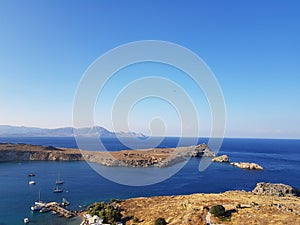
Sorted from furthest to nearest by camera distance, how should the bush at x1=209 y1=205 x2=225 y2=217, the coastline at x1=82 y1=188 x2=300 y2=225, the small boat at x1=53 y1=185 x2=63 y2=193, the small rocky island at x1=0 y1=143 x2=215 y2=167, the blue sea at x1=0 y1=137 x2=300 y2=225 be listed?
the small rocky island at x1=0 y1=143 x2=215 y2=167 → the small boat at x1=53 y1=185 x2=63 y2=193 → the blue sea at x1=0 y1=137 x2=300 y2=225 → the bush at x1=209 y1=205 x2=225 y2=217 → the coastline at x1=82 y1=188 x2=300 y2=225

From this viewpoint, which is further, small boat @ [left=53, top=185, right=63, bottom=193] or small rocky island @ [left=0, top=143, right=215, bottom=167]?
small rocky island @ [left=0, top=143, right=215, bottom=167]

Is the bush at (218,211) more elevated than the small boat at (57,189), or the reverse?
the bush at (218,211)

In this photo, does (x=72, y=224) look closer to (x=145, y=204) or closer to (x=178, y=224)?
(x=145, y=204)

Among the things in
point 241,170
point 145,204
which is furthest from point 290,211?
point 241,170

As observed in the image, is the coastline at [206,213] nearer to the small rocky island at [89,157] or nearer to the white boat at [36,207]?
the white boat at [36,207]

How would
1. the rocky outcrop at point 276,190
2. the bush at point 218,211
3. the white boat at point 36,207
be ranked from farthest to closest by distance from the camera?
1. the rocky outcrop at point 276,190
2. the white boat at point 36,207
3. the bush at point 218,211

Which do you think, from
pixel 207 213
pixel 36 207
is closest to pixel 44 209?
pixel 36 207

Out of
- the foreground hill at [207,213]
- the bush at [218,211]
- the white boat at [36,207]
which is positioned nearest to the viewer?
the foreground hill at [207,213]

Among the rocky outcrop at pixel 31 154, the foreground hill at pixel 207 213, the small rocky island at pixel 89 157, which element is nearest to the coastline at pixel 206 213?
the foreground hill at pixel 207 213

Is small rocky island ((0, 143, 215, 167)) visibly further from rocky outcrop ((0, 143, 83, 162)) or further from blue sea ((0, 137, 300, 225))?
blue sea ((0, 137, 300, 225))

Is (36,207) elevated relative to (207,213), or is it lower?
lower

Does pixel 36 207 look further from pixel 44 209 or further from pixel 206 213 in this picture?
pixel 206 213

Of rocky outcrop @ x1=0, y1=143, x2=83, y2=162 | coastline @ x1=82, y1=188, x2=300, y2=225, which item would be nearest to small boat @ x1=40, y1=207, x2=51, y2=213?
coastline @ x1=82, y1=188, x2=300, y2=225
